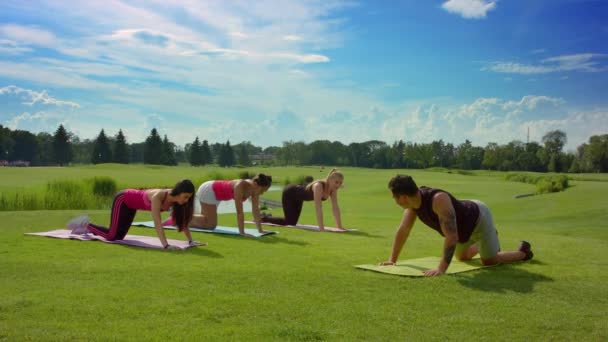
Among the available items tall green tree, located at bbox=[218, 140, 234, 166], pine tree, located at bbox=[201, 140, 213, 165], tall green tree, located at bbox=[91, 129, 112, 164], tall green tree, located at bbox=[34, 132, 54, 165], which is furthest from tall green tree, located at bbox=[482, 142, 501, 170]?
tall green tree, located at bbox=[34, 132, 54, 165]

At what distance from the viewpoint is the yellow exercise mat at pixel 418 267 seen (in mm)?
6398

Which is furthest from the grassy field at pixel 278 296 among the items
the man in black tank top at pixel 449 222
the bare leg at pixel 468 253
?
the bare leg at pixel 468 253

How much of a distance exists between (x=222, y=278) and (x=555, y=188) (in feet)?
94.4

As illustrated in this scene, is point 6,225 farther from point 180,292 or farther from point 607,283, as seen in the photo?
point 607,283

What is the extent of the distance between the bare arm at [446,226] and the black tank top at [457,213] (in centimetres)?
11

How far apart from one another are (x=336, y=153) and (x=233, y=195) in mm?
99769

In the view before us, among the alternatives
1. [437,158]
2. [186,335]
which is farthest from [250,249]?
[437,158]

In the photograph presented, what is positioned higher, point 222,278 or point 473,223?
point 473,223

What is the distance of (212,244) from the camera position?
29.9 ft

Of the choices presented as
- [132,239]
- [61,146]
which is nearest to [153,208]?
[132,239]

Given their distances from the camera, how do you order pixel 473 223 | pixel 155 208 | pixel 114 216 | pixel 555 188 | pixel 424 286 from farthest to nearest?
pixel 555 188 → pixel 114 216 → pixel 155 208 → pixel 473 223 → pixel 424 286

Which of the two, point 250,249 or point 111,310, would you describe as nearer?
point 111,310

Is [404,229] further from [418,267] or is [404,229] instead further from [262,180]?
[262,180]

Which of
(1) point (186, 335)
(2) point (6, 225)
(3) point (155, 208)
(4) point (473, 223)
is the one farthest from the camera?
(2) point (6, 225)
